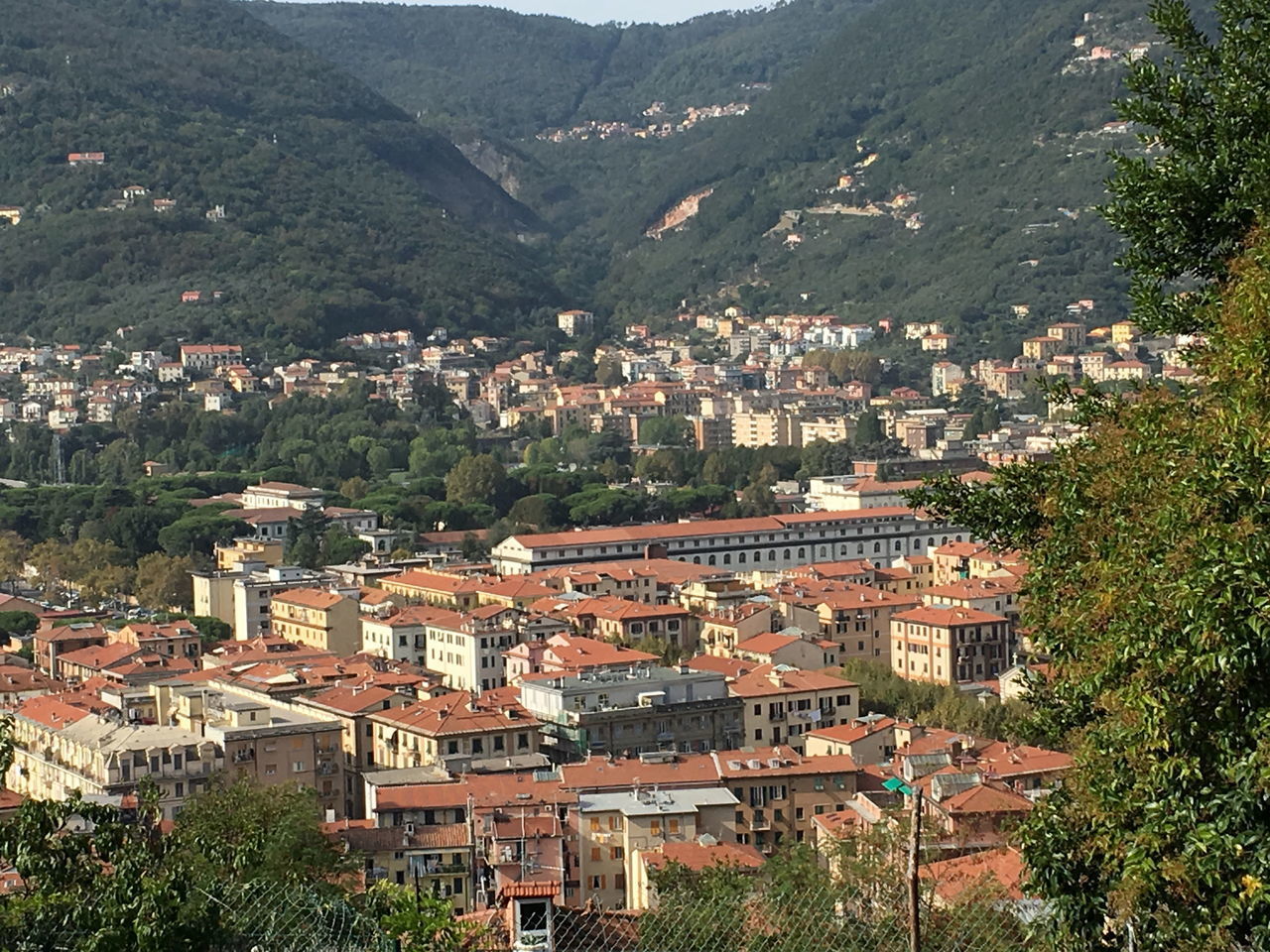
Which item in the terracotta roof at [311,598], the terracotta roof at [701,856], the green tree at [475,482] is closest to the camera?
the terracotta roof at [701,856]

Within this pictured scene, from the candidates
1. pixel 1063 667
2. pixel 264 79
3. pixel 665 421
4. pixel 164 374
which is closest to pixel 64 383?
pixel 164 374

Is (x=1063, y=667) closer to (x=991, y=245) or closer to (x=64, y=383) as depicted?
(x=64, y=383)

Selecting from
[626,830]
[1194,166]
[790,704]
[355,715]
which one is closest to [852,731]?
[790,704]

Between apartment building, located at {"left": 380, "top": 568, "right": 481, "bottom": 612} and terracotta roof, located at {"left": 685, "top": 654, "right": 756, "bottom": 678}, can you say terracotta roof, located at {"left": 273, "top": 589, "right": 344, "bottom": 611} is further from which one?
terracotta roof, located at {"left": 685, "top": 654, "right": 756, "bottom": 678}

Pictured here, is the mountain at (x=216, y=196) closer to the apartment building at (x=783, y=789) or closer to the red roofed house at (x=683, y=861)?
the apartment building at (x=783, y=789)

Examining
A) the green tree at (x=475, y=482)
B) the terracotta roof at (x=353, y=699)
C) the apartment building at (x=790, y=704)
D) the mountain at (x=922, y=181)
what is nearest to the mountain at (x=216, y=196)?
the mountain at (x=922, y=181)

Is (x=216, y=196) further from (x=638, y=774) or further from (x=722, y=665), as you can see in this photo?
(x=638, y=774)

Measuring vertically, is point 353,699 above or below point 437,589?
above

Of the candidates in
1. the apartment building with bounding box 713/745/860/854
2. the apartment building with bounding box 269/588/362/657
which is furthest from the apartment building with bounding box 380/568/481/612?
the apartment building with bounding box 713/745/860/854
